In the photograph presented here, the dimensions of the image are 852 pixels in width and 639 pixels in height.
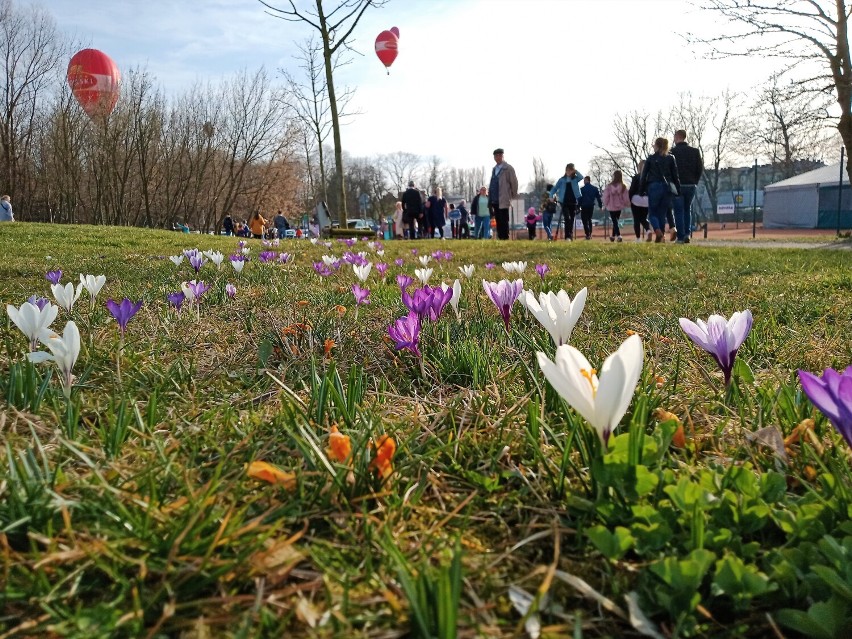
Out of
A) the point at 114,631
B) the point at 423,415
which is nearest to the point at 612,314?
the point at 423,415

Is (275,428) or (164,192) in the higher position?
(164,192)

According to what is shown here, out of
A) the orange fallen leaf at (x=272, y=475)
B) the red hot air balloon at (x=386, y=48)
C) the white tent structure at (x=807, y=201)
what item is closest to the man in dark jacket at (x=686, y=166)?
the orange fallen leaf at (x=272, y=475)

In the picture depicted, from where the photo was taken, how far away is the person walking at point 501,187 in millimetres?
13289

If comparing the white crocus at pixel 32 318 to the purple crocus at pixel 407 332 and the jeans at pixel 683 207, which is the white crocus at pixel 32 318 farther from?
the jeans at pixel 683 207

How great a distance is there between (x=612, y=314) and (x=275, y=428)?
2.30 meters

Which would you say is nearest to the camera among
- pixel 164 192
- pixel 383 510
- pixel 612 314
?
pixel 383 510

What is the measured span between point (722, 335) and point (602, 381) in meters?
0.64

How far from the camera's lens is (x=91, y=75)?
2448 cm

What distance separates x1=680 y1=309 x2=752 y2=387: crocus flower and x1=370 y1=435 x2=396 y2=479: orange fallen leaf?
29.2 inches

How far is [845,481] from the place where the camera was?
1049 millimetres

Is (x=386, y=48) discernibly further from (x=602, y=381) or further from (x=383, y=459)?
(x=602, y=381)

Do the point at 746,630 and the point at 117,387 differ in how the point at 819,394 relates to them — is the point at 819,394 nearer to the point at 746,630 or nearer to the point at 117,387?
the point at 746,630

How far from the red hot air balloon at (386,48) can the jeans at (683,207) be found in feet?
40.8

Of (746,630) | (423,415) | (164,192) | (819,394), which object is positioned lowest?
(746,630)
